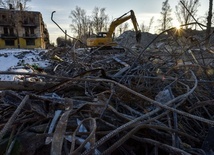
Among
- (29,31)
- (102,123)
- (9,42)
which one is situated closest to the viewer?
(102,123)

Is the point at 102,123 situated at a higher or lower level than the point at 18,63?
higher

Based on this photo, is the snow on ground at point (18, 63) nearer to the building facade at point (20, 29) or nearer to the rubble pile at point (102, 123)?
the rubble pile at point (102, 123)

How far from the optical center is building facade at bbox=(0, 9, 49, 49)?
3762 cm

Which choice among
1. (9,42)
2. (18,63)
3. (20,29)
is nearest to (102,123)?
(18,63)

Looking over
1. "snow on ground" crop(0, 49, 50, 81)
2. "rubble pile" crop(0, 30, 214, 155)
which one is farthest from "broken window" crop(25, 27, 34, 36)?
"rubble pile" crop(0, 30, 214, 155)

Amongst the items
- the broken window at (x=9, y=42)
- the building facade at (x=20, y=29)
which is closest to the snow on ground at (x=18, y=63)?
the building facade at (x=20, y=29)

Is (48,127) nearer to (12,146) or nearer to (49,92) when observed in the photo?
(12,146)

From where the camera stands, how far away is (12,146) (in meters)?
1.01

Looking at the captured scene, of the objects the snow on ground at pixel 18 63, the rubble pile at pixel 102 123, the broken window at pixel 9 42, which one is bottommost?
the snow on ground at pixel 18 63

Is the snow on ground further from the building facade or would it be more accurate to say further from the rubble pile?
the building facade

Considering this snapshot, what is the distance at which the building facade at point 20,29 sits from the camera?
37.6 metres

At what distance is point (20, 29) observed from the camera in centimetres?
3959

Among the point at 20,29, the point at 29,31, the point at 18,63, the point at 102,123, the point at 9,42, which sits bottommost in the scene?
the point at 18,63

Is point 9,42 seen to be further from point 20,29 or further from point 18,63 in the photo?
point 18,63
